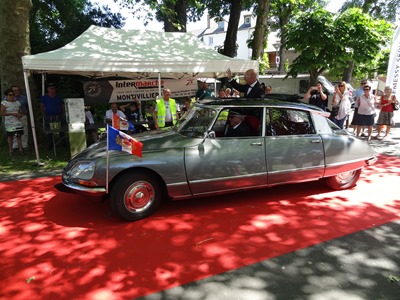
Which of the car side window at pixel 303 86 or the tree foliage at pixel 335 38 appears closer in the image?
the tree foliage at pixel 335 38

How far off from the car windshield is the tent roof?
9.62 ft

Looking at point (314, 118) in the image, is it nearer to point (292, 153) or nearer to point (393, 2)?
point (292, 153)

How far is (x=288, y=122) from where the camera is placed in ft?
15.7

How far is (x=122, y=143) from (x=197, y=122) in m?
1.27

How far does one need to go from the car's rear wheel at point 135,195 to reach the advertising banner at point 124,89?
8170 mm

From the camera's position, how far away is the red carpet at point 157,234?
2965 millimetres

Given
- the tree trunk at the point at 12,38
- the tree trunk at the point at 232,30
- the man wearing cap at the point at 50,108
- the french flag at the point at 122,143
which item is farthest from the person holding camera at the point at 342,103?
the tree trunk at the point at 12,38

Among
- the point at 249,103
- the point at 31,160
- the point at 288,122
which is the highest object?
the point at 249,103

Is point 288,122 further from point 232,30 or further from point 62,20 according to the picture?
point 62,20

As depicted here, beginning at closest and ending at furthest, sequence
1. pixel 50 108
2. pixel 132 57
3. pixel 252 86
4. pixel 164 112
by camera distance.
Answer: pixel 252 86 < pixel 164 112 < pixel 132 57 < pixel 50 108

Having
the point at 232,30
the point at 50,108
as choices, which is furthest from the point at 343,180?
the point at 232,30

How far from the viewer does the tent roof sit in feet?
21.8

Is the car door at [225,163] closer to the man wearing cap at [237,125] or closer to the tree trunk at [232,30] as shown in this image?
the man wearing cap at [237,125]

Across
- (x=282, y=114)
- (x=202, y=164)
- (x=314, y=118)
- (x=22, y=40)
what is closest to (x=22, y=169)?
(x=22, y=40)
